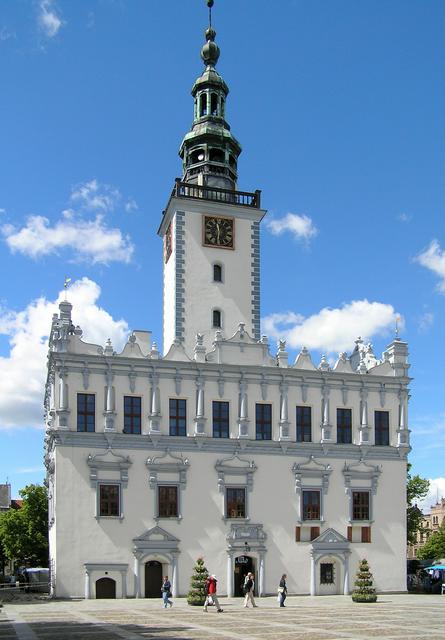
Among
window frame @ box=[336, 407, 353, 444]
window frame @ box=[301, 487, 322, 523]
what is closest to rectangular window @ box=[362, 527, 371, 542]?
window frame @ box=[301, 487, 322, 523]

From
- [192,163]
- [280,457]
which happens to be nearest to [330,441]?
[280,457]

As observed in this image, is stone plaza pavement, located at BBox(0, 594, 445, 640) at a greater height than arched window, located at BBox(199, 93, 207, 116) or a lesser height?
lesser

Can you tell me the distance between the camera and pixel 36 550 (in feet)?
219

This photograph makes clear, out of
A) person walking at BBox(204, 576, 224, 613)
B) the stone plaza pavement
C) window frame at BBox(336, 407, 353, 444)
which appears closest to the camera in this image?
the stone plaza pavement

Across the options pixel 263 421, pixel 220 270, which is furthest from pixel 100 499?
pixel 220 270

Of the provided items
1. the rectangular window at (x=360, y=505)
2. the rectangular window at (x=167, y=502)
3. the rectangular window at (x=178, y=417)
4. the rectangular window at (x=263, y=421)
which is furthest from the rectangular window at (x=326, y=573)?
the rectangular window at (x=178, y=417)

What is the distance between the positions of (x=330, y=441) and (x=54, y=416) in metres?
16.2

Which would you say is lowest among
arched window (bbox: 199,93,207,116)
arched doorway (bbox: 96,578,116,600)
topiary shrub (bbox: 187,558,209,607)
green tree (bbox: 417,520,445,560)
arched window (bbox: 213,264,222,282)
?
green tree (bbox: 417,520,445,560)

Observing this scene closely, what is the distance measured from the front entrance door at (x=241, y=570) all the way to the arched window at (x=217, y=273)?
17.4 m

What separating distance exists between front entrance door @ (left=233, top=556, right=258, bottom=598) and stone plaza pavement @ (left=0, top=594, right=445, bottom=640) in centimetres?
240

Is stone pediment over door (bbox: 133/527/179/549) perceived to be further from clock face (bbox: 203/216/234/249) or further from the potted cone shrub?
clock face (bbox: 203/216/234/249)

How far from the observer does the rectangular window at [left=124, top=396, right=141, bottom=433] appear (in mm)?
46406

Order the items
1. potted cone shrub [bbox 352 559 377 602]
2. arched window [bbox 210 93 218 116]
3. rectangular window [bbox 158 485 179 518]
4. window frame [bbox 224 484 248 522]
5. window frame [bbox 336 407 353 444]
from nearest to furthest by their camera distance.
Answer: potted cone shrub [bbox 352 559 377 602] < rectangular window [bbox 158 485 179 518] < window frame [bbox 224 484 248 522] < window frame [bbox 336 407 353 444] < arched window [bbox 210 93 218 116]

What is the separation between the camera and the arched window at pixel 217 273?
176 feet
